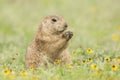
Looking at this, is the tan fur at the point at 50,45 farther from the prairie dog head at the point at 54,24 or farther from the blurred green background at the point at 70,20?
the blurred green background at the point at 70,20

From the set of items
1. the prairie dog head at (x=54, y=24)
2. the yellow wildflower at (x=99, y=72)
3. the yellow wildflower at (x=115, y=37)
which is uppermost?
the prairie dog head at (x=54, y=24)

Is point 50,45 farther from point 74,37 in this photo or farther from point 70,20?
point 70,20

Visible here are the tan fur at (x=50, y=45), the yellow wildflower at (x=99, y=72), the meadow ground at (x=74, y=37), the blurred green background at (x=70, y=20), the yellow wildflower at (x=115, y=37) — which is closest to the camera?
the yellow wildflower at (x=99, y=72)

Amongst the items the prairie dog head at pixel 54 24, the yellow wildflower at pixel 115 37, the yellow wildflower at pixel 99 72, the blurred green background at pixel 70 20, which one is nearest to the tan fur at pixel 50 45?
the prairie dog head at pixel 54 24

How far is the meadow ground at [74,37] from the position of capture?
7.65m

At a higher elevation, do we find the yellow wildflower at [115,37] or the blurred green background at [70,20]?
the blurred green background at [70,20]

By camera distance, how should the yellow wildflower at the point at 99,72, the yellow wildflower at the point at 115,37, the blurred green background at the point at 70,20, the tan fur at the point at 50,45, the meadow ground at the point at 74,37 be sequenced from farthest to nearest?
the yellow wildflower at the point at 115,37, the blurred green background at the point at 70,20, the tan fur at the point at 50,45, the meadow ground at the point at 74,37, the yellow wildflower at the point at 99,72

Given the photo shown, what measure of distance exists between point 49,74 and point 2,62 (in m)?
2.35

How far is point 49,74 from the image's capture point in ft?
Answer: 24.6

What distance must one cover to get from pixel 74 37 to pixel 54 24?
11.4ft

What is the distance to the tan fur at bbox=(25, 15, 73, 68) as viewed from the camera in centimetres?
884

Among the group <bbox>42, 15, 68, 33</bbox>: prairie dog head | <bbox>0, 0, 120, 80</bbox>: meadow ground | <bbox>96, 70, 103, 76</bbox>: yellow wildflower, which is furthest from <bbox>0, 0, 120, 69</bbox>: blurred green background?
<bbox>96, 70, 103, 76</bbox>: yellow wildflower

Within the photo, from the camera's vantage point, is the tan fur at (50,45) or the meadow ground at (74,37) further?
the tan fur at (50,45)

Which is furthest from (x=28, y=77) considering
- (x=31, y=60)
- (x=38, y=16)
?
(x=38, y=16)
